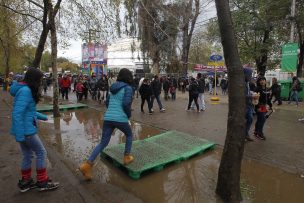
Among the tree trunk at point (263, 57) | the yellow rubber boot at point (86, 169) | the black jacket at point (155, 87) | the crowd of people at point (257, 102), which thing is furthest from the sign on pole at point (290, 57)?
the yellow rubber boot at point (86, 169)

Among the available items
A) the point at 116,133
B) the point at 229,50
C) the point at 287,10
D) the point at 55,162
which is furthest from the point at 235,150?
the point at 287,10

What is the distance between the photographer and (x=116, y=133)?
7.98m

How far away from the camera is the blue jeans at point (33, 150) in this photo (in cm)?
388

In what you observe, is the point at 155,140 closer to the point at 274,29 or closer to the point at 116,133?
the point at 116,133

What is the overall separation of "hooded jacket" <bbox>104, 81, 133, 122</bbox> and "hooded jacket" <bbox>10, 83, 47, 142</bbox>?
1.17 m

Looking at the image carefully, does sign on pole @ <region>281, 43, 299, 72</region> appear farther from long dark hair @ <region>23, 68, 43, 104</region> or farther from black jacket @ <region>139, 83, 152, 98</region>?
long dark hair @ <region>23, 68, 43, 104</region>

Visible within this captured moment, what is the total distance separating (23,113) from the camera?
3.75m

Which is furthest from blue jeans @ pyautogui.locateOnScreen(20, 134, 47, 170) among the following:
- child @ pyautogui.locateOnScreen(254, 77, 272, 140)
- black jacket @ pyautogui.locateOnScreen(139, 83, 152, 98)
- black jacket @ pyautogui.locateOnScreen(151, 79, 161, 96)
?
black jacket @ pyautogui.locateOnScreen(151, 79, 161, 96)

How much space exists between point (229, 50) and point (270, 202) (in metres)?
2.15

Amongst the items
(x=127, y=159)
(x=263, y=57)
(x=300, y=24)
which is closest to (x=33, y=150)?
(x=127, y=159)

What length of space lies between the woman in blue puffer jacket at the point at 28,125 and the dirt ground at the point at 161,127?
170mm

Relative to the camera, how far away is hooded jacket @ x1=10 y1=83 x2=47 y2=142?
372cm

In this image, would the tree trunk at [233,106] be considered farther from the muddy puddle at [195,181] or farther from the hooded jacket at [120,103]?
the hooded jacket at [120,103]

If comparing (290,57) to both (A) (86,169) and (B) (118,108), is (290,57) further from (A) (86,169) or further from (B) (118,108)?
(A) (86,169)
